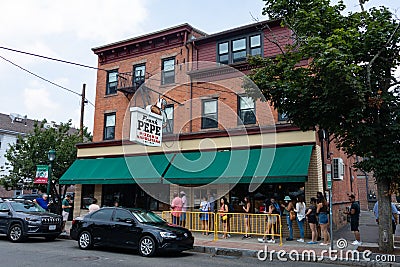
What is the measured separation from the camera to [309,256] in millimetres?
10641

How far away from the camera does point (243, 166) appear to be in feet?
51.2

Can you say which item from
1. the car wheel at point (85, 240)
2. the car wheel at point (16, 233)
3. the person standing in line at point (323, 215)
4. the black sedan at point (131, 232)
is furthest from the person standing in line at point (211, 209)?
the car wheel at point (16, 233)

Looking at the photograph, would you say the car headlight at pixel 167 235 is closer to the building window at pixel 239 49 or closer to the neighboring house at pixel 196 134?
the neighboring house at pixel 196 134

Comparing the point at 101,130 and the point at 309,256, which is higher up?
the point at 101,130

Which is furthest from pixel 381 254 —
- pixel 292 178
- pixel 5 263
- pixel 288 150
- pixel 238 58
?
pixel 238 58

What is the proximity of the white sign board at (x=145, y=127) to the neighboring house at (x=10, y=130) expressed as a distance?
3050 cm

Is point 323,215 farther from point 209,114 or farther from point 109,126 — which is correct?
point 109,126

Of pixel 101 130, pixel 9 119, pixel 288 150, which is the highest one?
pixel 9 119

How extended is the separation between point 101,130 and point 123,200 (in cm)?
462

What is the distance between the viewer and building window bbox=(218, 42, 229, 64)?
19.0 meters

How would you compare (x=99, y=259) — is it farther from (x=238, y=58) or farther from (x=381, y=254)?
(x=238, y=58)

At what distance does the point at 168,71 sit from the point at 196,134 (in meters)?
4.45

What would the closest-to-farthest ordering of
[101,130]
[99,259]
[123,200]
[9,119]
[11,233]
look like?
[99,259], [11,233], [123,200], [101,130], [9,119]

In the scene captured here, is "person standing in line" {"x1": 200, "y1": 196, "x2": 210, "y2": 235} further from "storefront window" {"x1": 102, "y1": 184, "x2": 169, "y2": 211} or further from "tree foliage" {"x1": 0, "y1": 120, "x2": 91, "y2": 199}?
"tree foliage" {"x1": 0, "y1": 120, "x2": 91, "y2": 199}
